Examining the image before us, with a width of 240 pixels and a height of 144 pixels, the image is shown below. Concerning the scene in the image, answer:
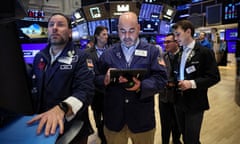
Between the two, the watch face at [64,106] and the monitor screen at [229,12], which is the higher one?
the monitor screen at [229,12]

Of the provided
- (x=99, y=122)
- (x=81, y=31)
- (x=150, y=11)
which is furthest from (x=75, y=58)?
(x=81, y=31)

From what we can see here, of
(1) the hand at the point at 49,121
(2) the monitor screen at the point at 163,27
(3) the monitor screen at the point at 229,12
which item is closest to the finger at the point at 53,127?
(1) the hand at the point at 49,121

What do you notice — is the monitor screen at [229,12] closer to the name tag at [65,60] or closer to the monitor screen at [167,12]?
the monitor screen at [167,12]

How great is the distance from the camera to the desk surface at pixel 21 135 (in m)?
0.52

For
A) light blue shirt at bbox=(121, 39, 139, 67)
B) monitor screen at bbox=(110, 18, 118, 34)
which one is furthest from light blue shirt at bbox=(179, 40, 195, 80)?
monitor screen at bbox=(110, 18, 118, 34)

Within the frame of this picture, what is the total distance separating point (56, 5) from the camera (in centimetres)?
348

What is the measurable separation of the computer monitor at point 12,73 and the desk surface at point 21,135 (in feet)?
0.13

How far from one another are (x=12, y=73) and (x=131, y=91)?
1003 mm

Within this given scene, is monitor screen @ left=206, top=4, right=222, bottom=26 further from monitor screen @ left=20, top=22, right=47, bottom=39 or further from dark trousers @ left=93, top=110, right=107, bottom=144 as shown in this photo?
dark trousers @ left=93, top=110, right=107, bottom=144

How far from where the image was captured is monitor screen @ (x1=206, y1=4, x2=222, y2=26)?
36.6 feet

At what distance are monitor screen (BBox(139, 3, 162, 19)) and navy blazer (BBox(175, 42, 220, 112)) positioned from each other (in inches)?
332

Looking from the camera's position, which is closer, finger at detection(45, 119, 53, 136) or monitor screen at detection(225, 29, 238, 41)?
finger at detection(45, 119, 53, 136)

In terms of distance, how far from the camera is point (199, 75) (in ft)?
6.31

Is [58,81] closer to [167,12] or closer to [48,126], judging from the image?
[48,126]
